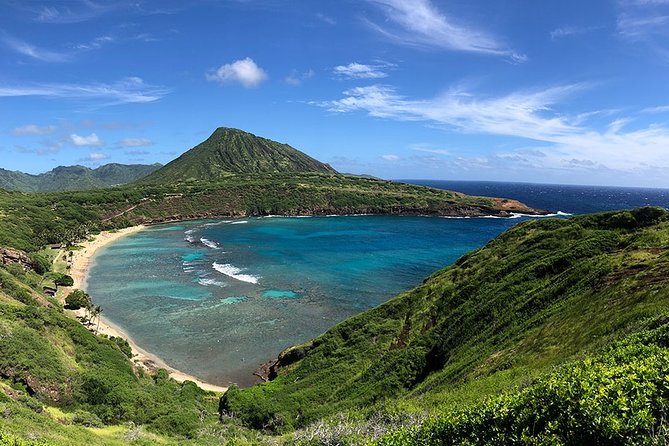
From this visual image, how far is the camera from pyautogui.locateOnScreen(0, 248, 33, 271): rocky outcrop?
74.0 metres

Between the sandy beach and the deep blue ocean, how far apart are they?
1148mm

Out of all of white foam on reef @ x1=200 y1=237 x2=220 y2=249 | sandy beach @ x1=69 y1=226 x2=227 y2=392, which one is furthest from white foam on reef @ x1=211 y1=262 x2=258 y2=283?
sandy beach @ x1=69 y1=226 x2=227 y2=392

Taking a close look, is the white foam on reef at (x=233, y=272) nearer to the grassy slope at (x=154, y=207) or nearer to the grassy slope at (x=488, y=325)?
the grassy slope at (x=488, y=325)

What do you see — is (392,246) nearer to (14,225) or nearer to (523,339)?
(523,339)

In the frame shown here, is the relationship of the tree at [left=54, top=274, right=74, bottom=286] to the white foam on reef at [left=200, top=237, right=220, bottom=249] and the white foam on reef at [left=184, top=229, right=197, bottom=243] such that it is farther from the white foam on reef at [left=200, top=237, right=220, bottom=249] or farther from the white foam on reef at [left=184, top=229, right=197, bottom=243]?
the white foam on reef at [left=184, top=229, right=197, bottom=243]

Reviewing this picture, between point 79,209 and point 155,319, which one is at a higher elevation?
point 79,209

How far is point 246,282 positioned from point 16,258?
44.2m

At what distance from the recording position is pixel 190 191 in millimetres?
187625

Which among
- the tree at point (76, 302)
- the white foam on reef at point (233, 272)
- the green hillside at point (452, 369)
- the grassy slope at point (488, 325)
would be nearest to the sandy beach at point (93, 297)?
the green hillside at point (452, 369)

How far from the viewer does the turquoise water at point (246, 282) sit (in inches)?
1953

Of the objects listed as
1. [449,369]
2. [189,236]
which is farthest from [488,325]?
[189,236]

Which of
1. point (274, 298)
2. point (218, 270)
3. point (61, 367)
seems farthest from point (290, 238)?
point (61, 367)

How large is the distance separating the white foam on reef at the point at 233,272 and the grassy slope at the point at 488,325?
3742 centimetres

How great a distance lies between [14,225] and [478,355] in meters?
122
